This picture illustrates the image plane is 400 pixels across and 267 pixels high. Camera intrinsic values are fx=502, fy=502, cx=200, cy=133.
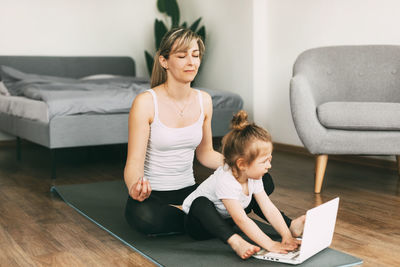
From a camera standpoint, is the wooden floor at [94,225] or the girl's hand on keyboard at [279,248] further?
the wooden floor at [94,225]

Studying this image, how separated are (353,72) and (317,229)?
1.80 m

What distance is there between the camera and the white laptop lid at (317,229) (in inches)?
56.7

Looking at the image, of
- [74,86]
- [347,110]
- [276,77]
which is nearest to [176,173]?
[347,110]

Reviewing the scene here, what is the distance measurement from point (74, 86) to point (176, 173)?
2.17m

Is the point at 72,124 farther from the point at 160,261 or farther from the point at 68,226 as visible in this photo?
the point at 160,261

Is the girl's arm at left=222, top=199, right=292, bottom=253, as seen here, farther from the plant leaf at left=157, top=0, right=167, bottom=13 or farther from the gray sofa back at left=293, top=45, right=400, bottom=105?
the plant leaf at left=157, top=0, right=167, bottom=13

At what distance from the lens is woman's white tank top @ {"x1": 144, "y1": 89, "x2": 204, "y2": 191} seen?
183 cm

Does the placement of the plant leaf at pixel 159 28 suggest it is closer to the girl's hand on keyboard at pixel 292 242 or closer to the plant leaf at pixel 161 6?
the plant leaf at pixel 161 6

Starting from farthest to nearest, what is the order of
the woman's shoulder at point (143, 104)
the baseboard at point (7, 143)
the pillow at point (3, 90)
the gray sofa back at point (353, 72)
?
1. the baseboard at point (7, 143)
2. the pillow at point (3, 90)
3. the gray sofa back at point (353, 72)
4. the woman's shoulder at point (143, 104)

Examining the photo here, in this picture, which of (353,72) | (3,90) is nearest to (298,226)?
(353,72)

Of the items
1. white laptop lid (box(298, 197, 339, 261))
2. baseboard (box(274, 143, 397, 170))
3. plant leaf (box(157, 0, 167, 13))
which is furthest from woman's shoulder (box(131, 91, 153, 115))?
plant leaf (box(157, 0, 167, 13))

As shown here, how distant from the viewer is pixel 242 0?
448 centimetres

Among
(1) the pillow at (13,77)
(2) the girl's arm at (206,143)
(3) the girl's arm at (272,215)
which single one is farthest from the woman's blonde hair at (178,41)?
(1) the pillow at (13,77)

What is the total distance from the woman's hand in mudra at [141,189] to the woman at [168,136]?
0.05 m
